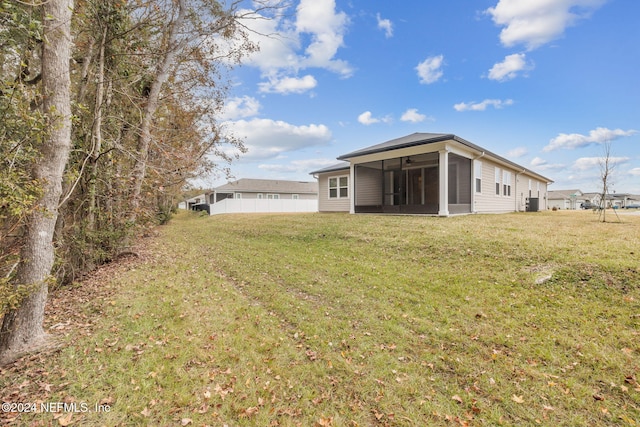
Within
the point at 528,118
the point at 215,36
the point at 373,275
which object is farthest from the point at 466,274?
the point at 528,118

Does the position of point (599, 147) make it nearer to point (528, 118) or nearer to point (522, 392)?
point (528, 118)

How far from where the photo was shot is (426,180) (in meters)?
16.3

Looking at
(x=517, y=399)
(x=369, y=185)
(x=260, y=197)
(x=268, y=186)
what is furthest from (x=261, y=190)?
(x=517, y=399)

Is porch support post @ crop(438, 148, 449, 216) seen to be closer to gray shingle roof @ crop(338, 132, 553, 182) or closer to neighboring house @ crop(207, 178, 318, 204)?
gray shingle roof @ crop(338, 132, 553, 182)

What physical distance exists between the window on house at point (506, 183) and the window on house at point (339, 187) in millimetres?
9923

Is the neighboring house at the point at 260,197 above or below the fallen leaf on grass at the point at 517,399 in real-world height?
above

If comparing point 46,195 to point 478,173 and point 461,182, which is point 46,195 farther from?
point 478,173

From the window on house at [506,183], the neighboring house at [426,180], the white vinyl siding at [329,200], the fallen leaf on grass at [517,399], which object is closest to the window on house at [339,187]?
the neighboring house at [426,180]

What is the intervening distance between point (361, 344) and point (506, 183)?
18.6 meters

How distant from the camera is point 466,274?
551 cm

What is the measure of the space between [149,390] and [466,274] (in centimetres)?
551

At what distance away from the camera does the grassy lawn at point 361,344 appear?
253 centimetres

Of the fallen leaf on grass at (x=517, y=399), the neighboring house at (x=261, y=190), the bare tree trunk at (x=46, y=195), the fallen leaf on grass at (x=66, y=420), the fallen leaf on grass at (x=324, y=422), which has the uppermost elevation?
the neighboring house at (x=261, y=190)

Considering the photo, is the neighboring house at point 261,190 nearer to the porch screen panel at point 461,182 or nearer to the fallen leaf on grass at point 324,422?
the porch screen panel at point 461,182
